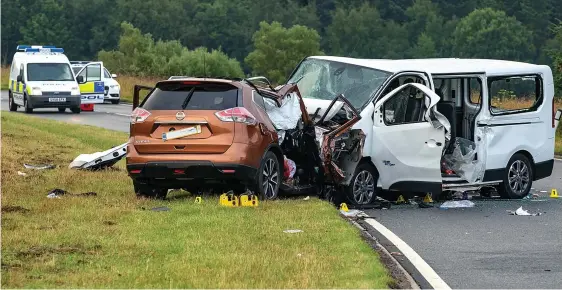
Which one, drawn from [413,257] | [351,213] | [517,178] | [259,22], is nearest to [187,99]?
[351,213]

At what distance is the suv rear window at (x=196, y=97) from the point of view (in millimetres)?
14188

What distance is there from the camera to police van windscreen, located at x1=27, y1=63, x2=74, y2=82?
128 feet

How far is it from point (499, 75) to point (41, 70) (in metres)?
25.3

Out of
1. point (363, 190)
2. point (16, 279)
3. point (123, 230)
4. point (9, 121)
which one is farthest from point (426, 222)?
point (9, 121)

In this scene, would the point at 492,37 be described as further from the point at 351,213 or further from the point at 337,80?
the point at 351,213

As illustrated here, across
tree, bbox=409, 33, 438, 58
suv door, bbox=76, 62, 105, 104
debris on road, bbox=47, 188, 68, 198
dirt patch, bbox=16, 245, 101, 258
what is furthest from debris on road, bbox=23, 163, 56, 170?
tree, bbox=409, 33, 438, 58

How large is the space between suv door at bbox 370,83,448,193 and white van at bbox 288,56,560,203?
0.04 ft

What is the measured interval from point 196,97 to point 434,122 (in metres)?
3.29

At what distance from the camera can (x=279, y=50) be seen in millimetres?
110312

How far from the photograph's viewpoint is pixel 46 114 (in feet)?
129

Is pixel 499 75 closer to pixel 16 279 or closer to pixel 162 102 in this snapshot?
pixel 162 102

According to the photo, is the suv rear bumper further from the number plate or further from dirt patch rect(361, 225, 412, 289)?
dirt patch rect(361, 225, 412, 289)

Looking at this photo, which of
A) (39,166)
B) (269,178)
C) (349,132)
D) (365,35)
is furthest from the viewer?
(365,35)

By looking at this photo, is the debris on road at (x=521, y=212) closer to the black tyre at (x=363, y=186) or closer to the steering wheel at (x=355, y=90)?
the black tyre at (x=363, y=186)
